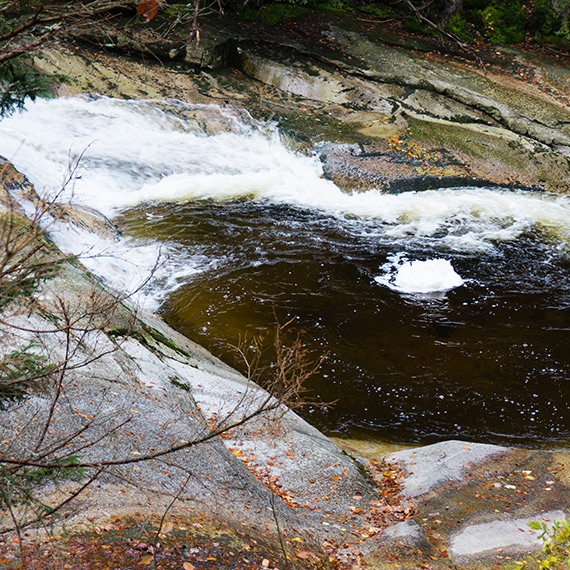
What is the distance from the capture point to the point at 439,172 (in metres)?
14.0

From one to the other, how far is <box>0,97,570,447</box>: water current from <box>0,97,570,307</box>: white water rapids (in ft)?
0.16

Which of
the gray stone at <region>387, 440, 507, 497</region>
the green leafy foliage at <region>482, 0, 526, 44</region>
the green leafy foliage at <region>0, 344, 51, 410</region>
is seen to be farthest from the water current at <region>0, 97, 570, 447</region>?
the green leafy foliage at <region>482, 0, 526, 44</region>

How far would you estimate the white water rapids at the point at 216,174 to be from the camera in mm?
11992

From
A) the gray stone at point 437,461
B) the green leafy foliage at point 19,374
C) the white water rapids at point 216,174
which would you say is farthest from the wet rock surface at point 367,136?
the green leafy foliage at point 19,374

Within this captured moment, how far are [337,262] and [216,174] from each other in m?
4.64

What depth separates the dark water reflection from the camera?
7.44 meters

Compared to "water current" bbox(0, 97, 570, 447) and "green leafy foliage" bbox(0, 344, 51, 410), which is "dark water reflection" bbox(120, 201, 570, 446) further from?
"green leafy foliage" bbox(0, 344, 51, 410)

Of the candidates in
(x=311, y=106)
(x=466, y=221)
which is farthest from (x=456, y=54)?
(x=466, y=221)

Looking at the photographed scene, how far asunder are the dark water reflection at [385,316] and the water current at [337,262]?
0.03 meters

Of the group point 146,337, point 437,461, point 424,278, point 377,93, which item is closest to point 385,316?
point 424,278

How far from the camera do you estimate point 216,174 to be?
1361 cm

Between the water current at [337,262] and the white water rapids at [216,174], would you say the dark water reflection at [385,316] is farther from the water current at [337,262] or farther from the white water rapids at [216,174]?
the white water rapids at [216,174]

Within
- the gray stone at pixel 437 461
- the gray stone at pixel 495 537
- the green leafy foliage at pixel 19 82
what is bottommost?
the gray stone at pixel 437 461

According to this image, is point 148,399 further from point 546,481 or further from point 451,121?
point 451,121
